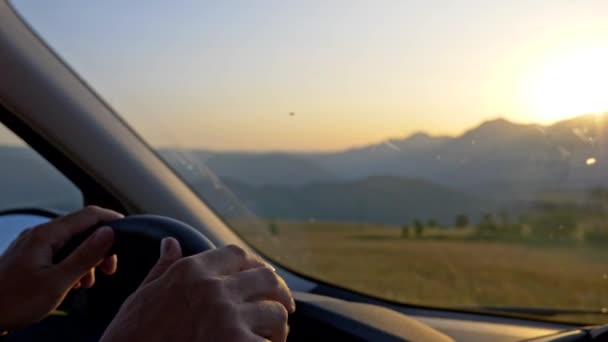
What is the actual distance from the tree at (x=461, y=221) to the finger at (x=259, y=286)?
212 centimetres

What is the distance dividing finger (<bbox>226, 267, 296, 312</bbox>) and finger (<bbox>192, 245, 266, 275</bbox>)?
36 mm

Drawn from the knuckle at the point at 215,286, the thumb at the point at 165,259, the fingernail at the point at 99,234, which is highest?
the fingernail at the point at 99,234

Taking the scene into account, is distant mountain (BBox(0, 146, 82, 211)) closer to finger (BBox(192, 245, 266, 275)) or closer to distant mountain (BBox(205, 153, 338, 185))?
distant mountain (BBox(205, 153, 338, 185))

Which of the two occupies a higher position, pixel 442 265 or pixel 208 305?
pixel 208 305

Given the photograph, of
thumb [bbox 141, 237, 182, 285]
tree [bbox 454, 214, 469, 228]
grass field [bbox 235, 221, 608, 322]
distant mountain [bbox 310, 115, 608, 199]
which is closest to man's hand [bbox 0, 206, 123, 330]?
thumb [bbox 141, 237, 182, 285]

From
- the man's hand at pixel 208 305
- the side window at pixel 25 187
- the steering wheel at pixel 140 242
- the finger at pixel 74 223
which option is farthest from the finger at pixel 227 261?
the side window at pixel 25 187

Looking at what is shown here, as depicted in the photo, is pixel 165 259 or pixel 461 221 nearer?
pixel 165 259

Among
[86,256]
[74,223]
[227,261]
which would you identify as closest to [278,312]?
[227,261]

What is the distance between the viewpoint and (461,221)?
375 centimetres

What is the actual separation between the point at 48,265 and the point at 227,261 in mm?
959

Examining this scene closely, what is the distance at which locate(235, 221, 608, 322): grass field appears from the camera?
3473 millimetres

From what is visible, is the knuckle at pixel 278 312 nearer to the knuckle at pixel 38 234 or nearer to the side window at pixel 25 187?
the knuckle at pixel 38 234

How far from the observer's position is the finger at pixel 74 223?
2426 mm

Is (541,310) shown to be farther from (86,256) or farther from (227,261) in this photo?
(227,261)
